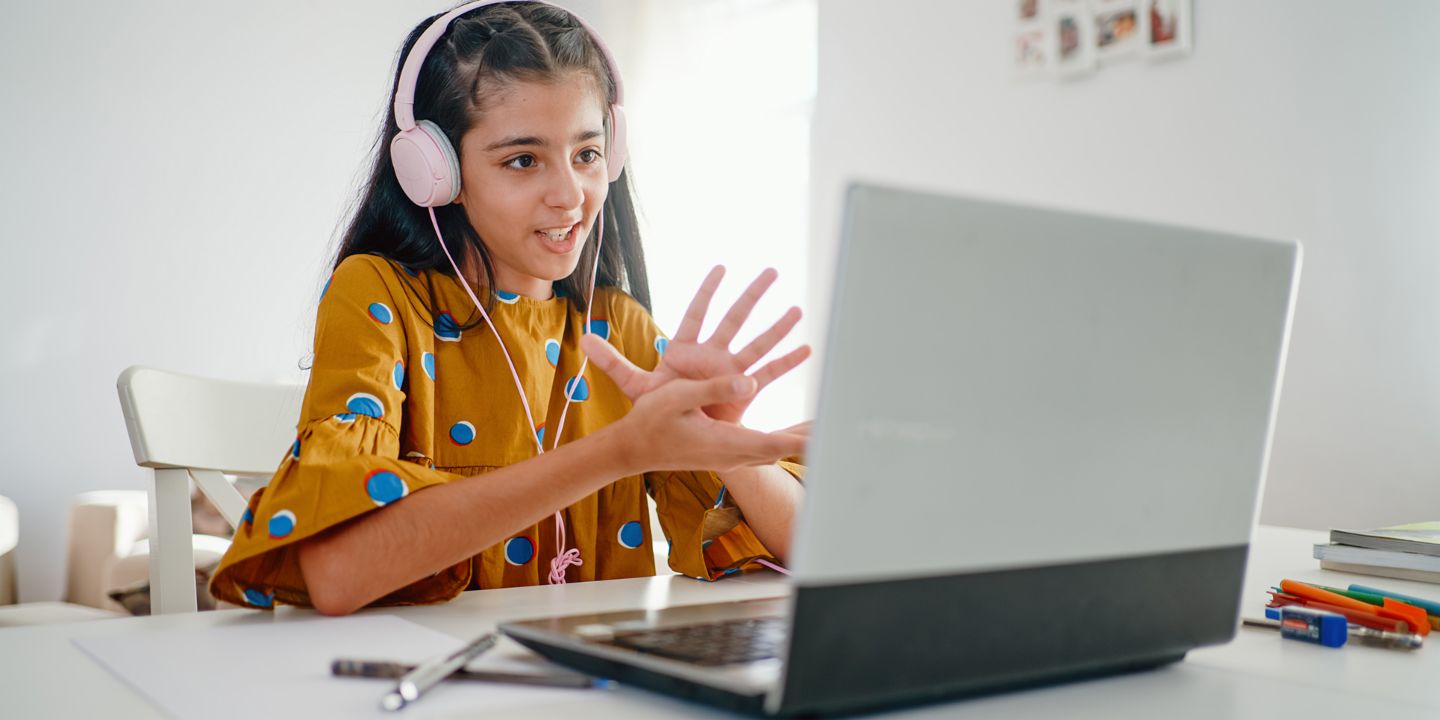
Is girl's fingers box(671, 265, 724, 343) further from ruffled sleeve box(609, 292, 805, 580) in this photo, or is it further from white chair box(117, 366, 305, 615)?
white chair box(117, 366, 305, 615)

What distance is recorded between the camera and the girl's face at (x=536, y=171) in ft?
3.55

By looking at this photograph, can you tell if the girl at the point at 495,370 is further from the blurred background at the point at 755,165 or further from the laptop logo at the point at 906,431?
the blurred background at the point at 755,165

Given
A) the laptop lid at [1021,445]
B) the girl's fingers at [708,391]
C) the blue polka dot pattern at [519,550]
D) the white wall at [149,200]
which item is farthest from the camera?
the white wall at [149,200]

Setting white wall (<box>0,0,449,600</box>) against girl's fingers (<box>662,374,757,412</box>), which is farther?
white wall (<box>0,0,449,600</box>)

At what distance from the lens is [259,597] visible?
32.1 inches

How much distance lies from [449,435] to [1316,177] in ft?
7.59

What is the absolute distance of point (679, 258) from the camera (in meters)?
4.84

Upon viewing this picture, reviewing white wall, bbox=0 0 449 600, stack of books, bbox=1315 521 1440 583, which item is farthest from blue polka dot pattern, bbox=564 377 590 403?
white wall, bbox=0 0 449 600

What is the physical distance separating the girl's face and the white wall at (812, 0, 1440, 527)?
5.90 ft

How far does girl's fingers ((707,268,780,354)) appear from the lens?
78 cm

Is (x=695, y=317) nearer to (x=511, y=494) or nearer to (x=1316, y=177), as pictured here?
(x=511, y=494)

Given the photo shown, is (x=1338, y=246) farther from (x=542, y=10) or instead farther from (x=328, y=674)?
(x=328, y=674)

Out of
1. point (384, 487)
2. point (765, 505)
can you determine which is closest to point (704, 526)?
point (765, 505)

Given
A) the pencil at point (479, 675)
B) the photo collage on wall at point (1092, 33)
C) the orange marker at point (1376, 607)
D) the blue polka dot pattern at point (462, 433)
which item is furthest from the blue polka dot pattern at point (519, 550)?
the photo collage on wall at point (1092, 33)
